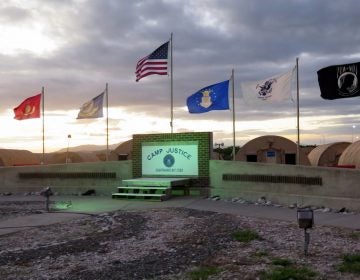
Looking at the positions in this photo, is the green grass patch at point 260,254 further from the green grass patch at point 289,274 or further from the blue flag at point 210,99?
the blue flag at point 210,99

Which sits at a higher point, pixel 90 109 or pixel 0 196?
pixel 90 109

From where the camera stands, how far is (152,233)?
11.7 m

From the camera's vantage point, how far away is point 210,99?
69.7ft

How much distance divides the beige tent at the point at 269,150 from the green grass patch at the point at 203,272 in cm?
2638

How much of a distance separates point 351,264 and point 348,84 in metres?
11.0

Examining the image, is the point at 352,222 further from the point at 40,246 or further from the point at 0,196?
the point at 0,196

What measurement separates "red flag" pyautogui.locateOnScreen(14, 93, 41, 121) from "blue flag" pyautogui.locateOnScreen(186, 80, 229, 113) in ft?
29.0

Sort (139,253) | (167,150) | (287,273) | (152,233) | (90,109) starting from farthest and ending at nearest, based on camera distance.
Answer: (90,109) → (167,150) → (152,233) → (139,253) → (287,273)

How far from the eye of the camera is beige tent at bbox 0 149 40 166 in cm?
4059

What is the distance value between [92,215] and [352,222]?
7319 millimetres

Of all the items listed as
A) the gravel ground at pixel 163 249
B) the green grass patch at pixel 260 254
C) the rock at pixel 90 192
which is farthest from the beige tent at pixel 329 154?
the green grass patch at pixel 260 254

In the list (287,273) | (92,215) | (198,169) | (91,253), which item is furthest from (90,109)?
(287,273)

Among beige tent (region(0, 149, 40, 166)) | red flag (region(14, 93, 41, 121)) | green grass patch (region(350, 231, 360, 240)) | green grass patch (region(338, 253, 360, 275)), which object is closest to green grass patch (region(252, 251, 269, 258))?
green grass patch (region(338, 253, 360, 275))

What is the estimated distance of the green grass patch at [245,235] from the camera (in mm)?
10602
